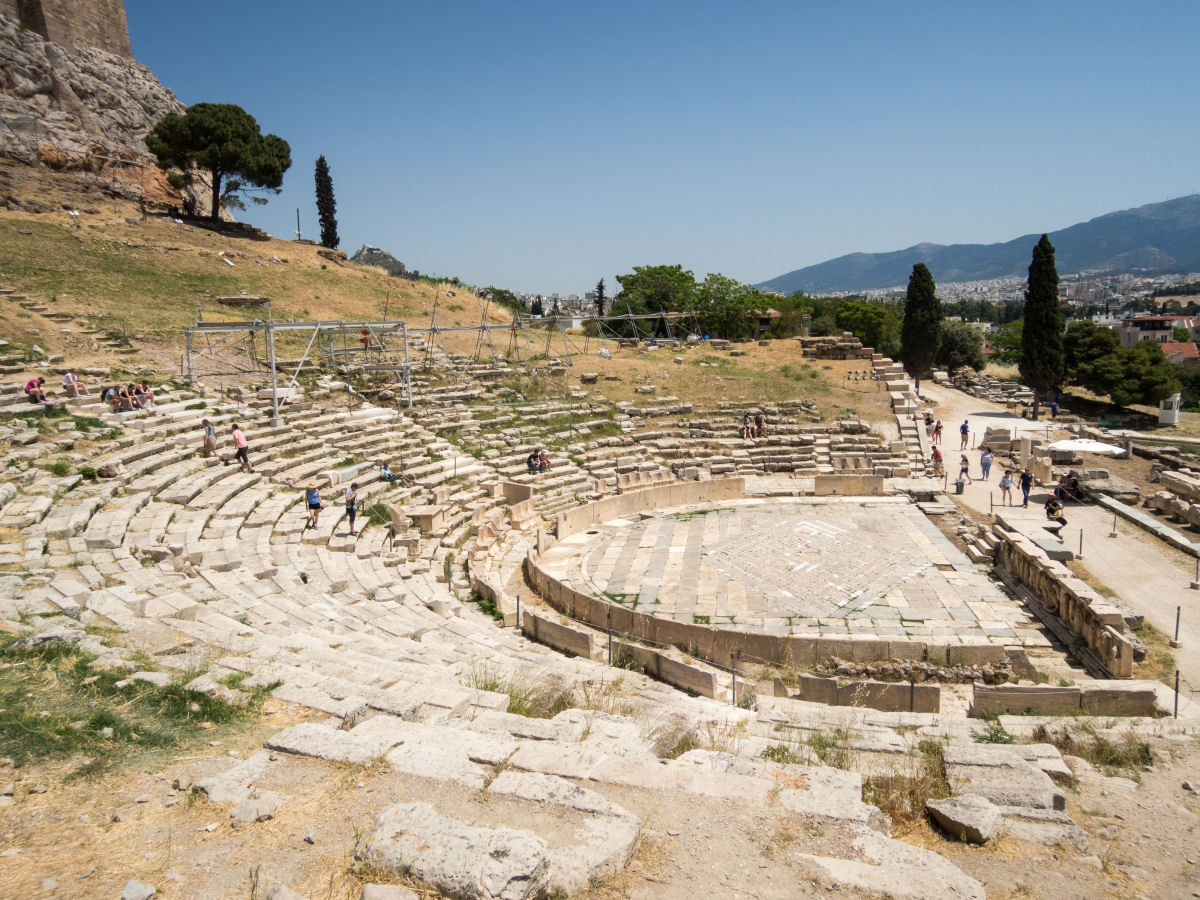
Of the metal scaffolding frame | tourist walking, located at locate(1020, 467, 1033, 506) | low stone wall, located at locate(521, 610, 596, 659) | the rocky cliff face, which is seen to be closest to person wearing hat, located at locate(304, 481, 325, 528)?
low stone wall, located at locate(521, 610, 596, 659)

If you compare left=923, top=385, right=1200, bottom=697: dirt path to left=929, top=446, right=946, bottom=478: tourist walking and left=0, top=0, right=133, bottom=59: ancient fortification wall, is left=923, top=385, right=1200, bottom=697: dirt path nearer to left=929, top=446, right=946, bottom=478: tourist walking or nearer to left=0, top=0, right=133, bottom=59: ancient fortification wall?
left=929, top=446, right=946, bottom=478: tourist walking

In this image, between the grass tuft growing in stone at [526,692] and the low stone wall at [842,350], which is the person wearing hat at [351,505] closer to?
the grass tuft growing in stone at [526,692]

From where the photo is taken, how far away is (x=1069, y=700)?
27.6 ft

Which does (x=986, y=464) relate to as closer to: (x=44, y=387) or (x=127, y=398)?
(x=127, y=398)

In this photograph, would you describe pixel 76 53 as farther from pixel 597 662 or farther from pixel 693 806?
pixel 693 806

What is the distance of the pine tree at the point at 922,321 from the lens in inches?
1644

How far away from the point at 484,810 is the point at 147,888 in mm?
1796

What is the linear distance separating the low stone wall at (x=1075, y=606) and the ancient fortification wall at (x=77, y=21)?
52626 mm

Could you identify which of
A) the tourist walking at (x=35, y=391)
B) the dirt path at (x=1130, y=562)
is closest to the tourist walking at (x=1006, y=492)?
the dirt path at (x=1130, y=562)

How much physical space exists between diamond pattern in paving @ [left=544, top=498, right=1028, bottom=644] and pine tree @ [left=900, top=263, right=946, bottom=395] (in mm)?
25739

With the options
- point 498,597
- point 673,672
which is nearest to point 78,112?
point 498,597

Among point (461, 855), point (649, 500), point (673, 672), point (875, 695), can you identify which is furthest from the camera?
point (649, 500)

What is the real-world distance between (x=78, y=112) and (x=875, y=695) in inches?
1942

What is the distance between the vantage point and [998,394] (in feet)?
127
